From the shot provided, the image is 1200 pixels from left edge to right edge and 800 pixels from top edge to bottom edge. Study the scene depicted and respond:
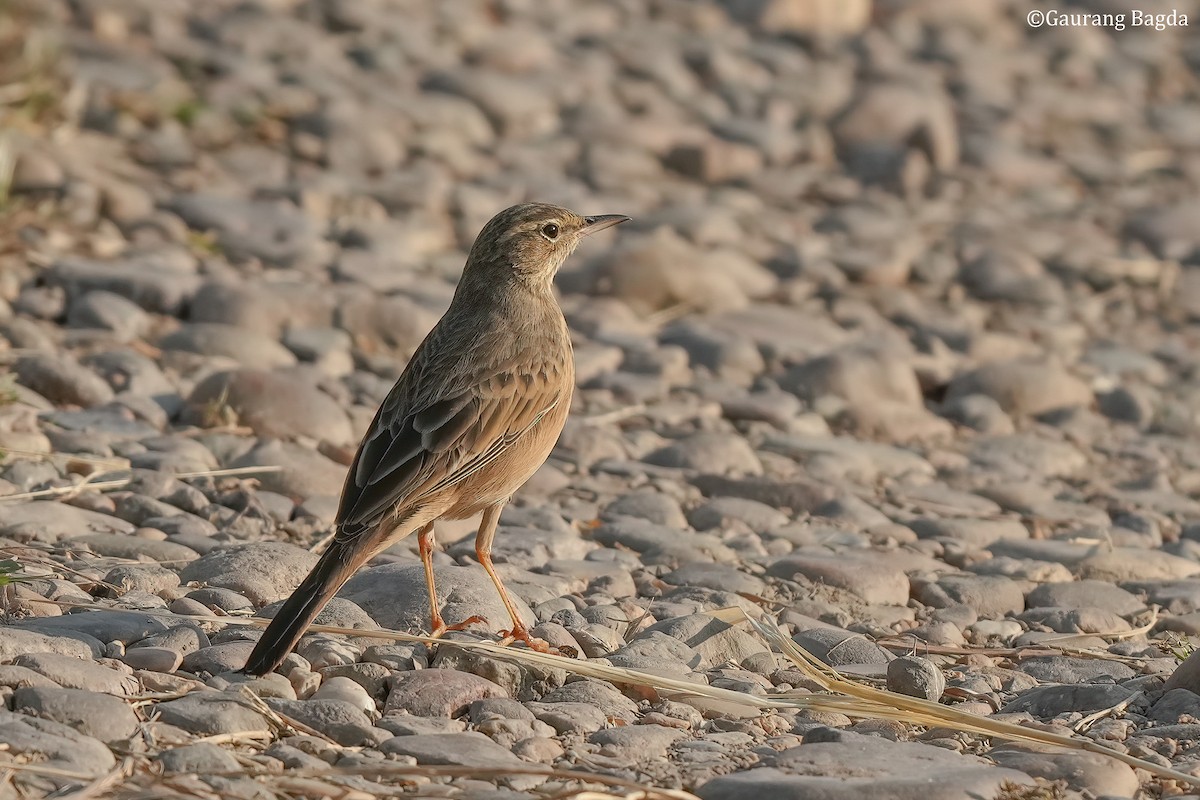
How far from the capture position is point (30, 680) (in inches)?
184

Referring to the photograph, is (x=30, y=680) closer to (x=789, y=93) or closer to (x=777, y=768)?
(x=777, y=768)

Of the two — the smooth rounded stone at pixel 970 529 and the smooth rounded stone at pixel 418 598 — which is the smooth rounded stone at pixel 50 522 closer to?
the smooth rounded stone at pixel 418 598

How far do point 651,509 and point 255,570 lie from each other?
2104mm

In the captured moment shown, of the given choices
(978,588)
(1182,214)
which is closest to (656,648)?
(978,588)

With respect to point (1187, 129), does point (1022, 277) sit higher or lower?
lower

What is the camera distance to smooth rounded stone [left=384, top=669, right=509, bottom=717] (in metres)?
5.05

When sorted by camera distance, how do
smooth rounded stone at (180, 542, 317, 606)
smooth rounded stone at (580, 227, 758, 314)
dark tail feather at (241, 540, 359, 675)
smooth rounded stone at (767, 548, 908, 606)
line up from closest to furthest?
dark tail feather at (241, 540, 359, 675)
smooth rounded stone at (180, 542, 317, 606)
smooth rounded stone at (767, 548, 908, 606)
smooth rounded stone at (580, 227, 758, 314)

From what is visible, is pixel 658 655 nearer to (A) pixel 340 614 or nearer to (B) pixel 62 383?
(A) pixel 340 614

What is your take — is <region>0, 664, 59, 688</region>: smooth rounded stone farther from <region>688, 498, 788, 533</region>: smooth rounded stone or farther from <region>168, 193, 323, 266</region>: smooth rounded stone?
<region>168, 193, 323, 266</region>: smooth rounded stone

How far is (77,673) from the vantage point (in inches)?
188

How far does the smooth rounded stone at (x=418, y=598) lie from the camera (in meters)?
5.79

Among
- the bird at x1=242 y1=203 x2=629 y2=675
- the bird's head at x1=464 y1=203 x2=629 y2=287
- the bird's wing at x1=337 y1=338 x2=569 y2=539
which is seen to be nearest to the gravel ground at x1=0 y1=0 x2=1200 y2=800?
the bird at x1=242 y1=203 x2=629 y2=675

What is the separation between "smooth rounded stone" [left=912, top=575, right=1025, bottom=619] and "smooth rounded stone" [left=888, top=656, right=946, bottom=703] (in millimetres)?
1145

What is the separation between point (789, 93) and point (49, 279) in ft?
24.1
